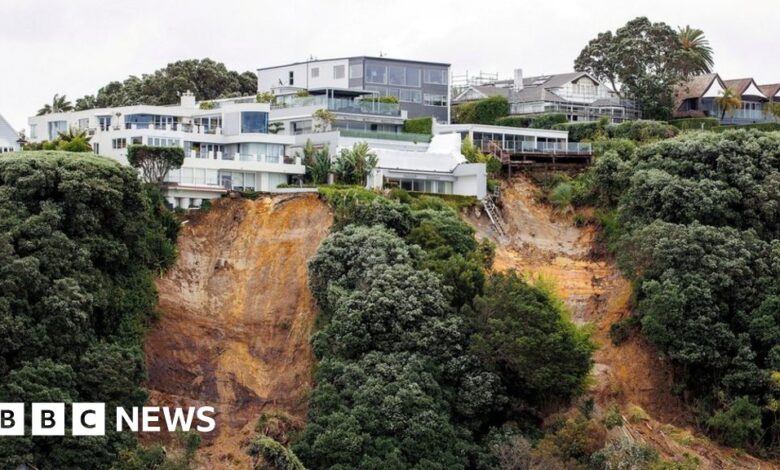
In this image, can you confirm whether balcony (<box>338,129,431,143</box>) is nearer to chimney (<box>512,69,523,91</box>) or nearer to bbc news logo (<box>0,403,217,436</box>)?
chimney (<box>512,69,523,91</box>)

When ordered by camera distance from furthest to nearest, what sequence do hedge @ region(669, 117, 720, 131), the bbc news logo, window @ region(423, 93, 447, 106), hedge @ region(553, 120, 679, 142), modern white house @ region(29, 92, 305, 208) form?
window @ region(423, 93, 447, 106) < hedge @ region(669, 117, 720, 131) < hedge @ region(553, 120, 679, 142) < modern white house @ region(29, 92, 305, 208) < the bbc news logo

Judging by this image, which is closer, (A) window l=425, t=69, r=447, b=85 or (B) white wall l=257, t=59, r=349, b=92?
(B) white wall l=257, t=59, r=349, b=92

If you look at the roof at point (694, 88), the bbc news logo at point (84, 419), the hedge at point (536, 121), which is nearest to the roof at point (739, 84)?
the roof at point (694, 88)

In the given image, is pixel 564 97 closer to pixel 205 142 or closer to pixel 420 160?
pixel 420 160

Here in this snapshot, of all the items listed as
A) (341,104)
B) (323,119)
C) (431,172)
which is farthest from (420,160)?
(341,104)

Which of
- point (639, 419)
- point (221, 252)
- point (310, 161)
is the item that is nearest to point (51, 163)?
point (221, 252)

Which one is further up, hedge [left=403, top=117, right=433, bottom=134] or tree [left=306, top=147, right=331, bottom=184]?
hedge [left=403, top=117, right=433, bottom=134]

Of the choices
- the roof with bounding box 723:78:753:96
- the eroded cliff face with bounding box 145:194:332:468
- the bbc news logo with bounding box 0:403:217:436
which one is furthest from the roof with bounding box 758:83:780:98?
the bbc news logo with bounding box 0:403:217:436
